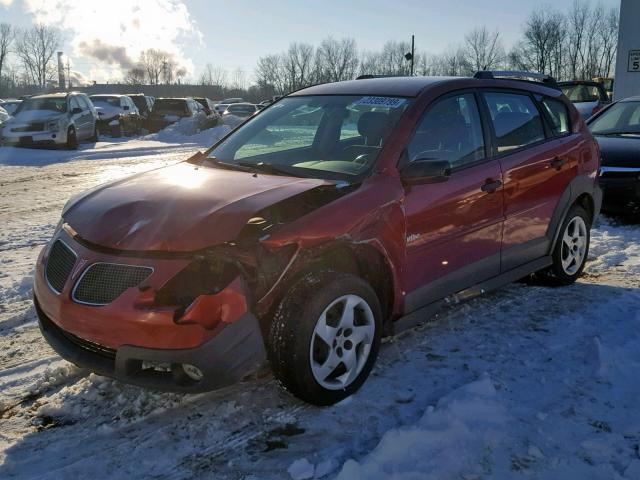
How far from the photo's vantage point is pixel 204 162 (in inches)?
168

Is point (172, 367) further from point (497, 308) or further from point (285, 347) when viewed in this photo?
point (497, 308)

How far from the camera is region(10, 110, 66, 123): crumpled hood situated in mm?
17766

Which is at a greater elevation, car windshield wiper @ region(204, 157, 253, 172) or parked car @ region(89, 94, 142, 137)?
parked car @ region(89, 94, 142, 137)

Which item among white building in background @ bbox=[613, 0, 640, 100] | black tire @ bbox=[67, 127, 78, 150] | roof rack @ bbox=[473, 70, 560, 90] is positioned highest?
white building in background @ bbox=[613, 0, 640, 100]

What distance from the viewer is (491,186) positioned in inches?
165

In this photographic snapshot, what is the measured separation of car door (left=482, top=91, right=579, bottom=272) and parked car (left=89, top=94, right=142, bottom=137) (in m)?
22.3

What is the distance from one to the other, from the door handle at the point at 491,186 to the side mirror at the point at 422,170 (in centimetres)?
58

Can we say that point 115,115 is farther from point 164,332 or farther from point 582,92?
point 164,332

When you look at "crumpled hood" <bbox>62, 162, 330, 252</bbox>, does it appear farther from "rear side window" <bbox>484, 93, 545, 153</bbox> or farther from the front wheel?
the front wheel

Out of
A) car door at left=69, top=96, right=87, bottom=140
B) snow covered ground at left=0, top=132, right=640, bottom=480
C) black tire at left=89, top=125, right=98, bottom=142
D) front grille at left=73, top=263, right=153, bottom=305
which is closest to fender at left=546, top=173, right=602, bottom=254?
snow covered ground at left=0, top=132, right=640, bottom=480

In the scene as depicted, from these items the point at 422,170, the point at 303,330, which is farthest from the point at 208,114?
the point at 303,330

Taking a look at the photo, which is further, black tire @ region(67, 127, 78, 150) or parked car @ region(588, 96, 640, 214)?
black tire @ region(67, 127, 78, 150)

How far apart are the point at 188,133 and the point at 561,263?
2277 centimetres

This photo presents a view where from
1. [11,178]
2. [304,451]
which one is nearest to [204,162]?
[304,451]
